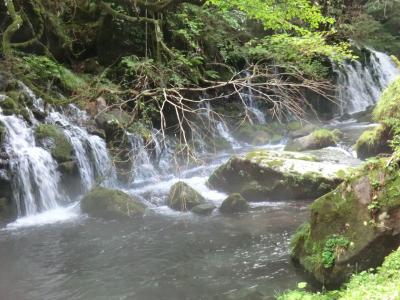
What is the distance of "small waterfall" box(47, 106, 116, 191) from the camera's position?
11.6 m

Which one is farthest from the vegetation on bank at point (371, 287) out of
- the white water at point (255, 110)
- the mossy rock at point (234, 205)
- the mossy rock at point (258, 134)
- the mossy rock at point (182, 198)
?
the white water at point (255, 110)

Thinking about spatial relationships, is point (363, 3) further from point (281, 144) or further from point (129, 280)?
point (129, 280)

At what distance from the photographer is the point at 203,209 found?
31.8 feet

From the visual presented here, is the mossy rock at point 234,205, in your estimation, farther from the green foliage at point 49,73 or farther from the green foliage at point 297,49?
the green foliage at point 49,73

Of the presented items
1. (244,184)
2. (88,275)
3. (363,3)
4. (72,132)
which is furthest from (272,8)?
(363,3)

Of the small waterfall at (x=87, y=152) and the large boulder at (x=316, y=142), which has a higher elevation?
the small waterfall at (x=87, y=152)

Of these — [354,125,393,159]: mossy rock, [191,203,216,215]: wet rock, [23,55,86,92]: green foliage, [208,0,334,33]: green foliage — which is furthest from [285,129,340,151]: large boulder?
[23,55,86,92]: green foliage

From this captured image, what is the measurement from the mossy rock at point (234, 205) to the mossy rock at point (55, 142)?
404cm

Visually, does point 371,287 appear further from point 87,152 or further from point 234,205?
point 87,152

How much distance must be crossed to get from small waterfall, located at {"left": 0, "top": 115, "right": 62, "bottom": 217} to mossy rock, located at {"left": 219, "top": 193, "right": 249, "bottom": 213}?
3884 mm

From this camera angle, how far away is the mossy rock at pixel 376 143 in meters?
11.7

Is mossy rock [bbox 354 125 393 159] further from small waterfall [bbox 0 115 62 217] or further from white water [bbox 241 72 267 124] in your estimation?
small waterfall [bbox 0 115 62 217]

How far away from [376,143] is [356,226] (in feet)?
21.6

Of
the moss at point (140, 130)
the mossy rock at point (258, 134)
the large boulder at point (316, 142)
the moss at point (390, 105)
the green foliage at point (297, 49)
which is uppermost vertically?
the green foliage at point (297, 49)
